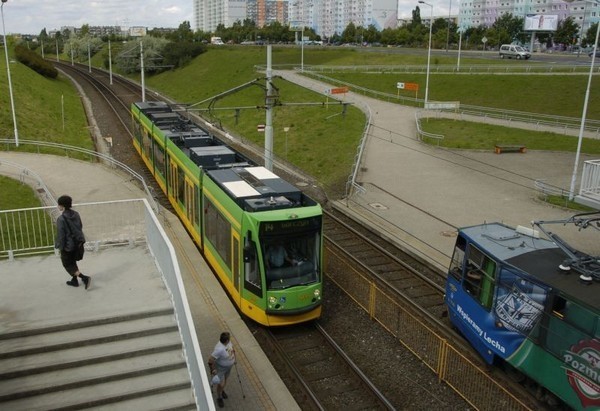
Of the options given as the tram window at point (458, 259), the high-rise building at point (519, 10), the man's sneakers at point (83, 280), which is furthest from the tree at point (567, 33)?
the man's sneakers at point (83, 280)

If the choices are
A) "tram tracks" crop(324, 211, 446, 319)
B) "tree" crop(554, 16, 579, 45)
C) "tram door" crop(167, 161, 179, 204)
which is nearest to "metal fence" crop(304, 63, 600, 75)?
"tram tracks" crop(324, 211, 446, 319)

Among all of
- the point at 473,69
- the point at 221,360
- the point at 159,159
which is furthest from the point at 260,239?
the point at 473,69

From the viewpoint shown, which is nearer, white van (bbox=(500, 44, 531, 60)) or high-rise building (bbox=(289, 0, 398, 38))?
white van (bbox=(500, 44, 531, 60))

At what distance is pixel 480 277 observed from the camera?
39.1 feet

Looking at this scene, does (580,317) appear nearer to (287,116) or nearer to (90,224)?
(90,224)

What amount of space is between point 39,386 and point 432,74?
5262cm

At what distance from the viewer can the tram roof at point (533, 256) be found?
976 cm

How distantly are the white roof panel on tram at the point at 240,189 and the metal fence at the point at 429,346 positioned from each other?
3.79 meters

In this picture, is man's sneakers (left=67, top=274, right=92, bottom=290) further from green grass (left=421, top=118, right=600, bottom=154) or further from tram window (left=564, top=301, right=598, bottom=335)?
green grass (left=421, top=118, right=600, bottom=154)

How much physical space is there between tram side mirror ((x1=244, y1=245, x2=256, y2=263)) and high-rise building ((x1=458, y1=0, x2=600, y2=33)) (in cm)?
12813

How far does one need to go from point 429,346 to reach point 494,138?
2588 centimetres

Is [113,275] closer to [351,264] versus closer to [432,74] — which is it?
[351,264]

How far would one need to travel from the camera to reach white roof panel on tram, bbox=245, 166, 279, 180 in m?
15.1

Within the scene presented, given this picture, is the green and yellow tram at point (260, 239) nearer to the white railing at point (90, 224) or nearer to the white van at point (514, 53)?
the white railing at point (90, 224)
